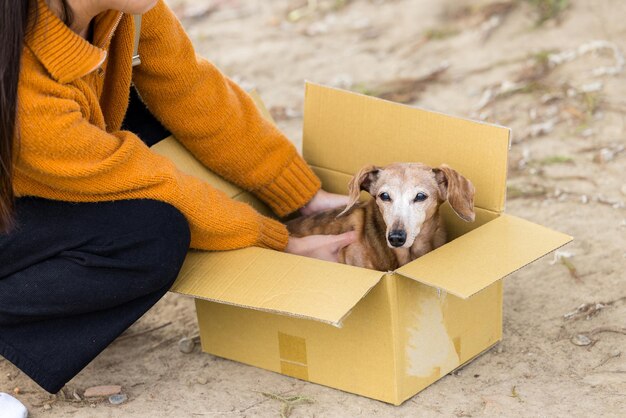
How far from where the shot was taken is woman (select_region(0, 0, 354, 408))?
252 centimetres

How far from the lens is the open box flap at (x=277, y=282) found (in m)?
2.56

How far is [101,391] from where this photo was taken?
2969 millimetres

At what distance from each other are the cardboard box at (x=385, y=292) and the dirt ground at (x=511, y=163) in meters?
0.07

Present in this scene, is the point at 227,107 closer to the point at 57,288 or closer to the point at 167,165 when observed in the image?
the point at 167,165

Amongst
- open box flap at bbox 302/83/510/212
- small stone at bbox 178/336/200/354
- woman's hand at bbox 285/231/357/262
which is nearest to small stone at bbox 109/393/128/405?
small stone at bbox 178/336/200/354

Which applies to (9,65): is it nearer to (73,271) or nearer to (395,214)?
(73,271)

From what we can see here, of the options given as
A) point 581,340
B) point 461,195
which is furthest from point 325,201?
point 581,340

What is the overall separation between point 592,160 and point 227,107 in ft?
5.93

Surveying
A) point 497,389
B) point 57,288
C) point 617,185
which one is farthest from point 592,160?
point 57,288

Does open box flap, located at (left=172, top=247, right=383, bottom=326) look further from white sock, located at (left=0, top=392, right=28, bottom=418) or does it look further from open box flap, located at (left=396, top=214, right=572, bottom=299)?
white sock, located at (left=0, top=392, right=28, bottom=418)

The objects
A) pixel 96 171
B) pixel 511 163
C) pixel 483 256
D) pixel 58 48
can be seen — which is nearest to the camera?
pixel 58 48

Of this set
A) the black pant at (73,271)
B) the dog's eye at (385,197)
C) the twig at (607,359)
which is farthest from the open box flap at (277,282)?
the twig at (607,359)

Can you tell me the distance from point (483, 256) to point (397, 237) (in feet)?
1.11

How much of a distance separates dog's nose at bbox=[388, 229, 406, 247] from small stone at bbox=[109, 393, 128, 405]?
0.95 m
